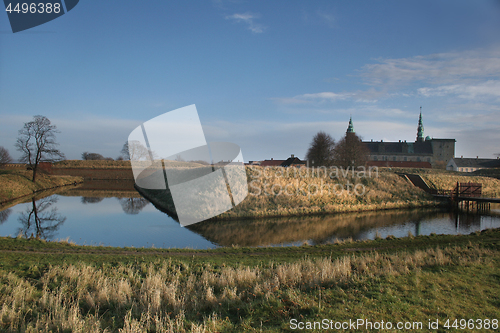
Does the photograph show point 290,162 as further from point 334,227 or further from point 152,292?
point 152,292

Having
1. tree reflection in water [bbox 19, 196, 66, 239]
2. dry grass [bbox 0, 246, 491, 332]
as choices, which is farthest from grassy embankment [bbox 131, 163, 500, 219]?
dry grass [bbox 0, 246, 491, 332]

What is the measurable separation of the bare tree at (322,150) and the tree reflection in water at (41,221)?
137 ft

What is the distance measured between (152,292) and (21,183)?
38647 millimetres

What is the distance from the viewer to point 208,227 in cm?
1847

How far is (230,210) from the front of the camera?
2212cm

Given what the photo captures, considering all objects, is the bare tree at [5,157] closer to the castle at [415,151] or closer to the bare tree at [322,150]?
the bare tree at [322,150]

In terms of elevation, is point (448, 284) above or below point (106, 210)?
above

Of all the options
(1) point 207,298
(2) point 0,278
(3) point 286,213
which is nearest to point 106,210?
(3) point 286,213

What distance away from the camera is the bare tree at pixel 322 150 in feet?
170

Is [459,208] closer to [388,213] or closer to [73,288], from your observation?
Answer: [388,213]

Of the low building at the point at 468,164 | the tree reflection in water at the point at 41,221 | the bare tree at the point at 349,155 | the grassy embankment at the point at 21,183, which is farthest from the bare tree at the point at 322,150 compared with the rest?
the low building at the point at 468,164

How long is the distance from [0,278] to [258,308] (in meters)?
6.88

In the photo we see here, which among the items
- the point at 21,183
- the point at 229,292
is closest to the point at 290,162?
the point at 21,183

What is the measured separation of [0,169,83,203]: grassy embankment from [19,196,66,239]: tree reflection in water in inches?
265
